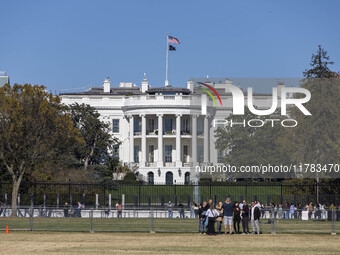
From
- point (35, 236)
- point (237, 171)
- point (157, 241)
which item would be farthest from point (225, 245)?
point (237, 171)

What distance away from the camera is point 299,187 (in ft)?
→ 215

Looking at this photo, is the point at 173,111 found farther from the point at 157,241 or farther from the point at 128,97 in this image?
the point at 157,241

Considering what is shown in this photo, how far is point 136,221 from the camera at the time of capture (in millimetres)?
46188

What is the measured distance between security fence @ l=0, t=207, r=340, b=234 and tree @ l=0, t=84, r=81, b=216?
7.53 m

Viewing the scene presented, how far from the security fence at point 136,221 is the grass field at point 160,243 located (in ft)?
6.72

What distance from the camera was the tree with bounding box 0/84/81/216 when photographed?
6006cm

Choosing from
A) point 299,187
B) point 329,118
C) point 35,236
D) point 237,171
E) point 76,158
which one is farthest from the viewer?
point 76,158

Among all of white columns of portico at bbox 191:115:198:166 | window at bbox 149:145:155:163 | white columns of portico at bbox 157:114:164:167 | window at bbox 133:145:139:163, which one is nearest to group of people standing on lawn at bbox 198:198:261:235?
white columns of portico at bbox 191:115:198:166

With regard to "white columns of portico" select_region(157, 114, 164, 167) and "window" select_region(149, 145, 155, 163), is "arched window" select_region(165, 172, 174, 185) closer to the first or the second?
"white columns of portico" select_region(157, 114, 164, 167)

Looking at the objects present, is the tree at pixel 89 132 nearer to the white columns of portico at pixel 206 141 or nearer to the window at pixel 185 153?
the white columns of portico at pixel 206 141

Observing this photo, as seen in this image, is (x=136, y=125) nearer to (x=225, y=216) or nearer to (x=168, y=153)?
(x=168, y=153)

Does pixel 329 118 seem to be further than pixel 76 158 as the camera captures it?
No

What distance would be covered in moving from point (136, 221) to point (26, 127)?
1739 centimetres

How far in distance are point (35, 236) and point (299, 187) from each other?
103 feet
